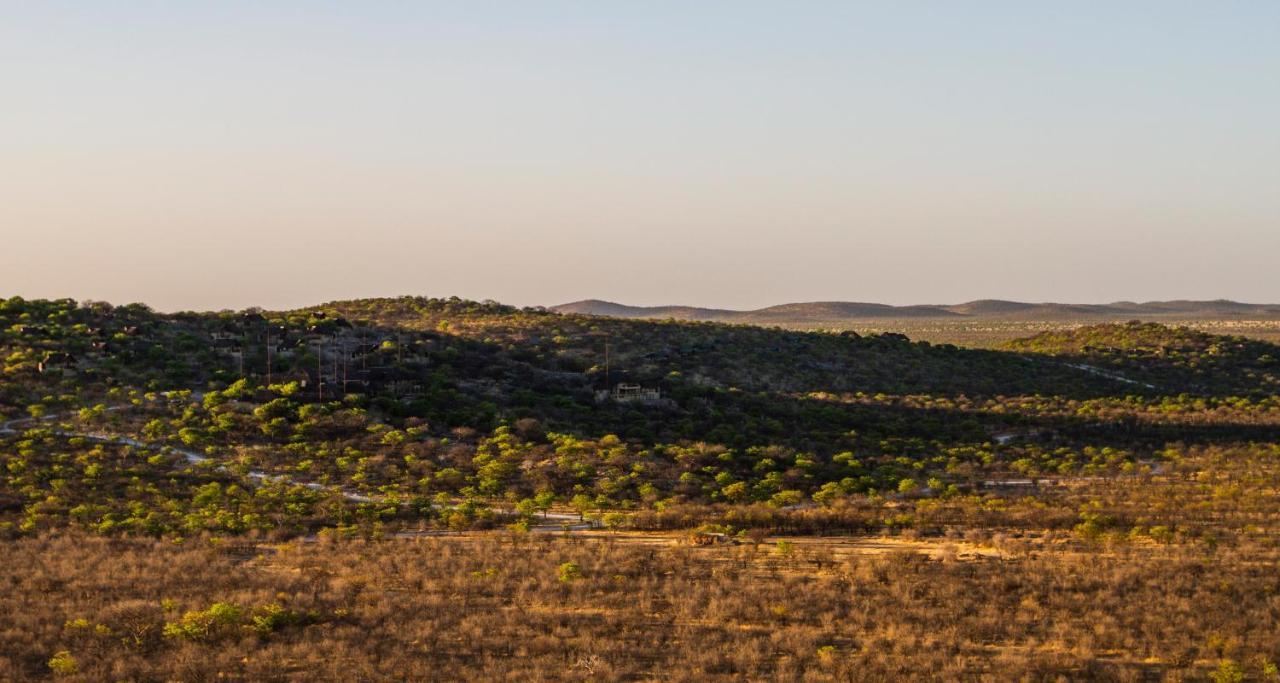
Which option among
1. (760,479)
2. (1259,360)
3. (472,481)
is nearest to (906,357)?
(1259,360)

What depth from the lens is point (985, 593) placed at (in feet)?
77.9

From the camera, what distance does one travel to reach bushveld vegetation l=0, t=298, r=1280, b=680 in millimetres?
20188

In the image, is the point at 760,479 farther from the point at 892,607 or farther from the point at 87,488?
the point at 87,488

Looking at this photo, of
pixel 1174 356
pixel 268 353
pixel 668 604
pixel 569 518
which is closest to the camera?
pixel 668 604

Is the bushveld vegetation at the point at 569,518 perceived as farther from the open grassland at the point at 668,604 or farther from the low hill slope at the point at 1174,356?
the low hill slope at the point at 1174,356

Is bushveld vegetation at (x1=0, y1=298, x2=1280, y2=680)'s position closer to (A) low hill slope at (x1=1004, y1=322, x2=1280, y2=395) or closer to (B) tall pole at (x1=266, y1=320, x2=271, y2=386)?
(B) tall pole at (x1=266, y1=320, x2=271, y2=386)

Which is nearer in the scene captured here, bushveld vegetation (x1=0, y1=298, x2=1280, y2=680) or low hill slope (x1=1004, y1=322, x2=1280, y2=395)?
bushveld vegetation (x1=0, y1=298, x2=1280, y2=680)

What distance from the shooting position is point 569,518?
35.2 m

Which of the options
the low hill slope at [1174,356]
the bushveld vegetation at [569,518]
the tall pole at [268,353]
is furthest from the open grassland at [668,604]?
the low hill slope at [1174,356]

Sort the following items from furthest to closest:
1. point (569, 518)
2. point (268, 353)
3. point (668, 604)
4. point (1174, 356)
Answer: point (1174, 356)
point (268, 353)
point (569, 518)
point (668, 604)

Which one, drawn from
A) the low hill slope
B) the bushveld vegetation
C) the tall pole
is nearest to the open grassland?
the bushveld vegetation

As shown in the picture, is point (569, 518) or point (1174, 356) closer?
point (569, 518)

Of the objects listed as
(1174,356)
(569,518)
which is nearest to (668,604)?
(569,518)

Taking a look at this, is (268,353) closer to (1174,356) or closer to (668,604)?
(668,604)
